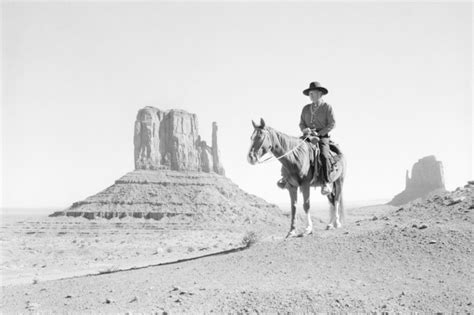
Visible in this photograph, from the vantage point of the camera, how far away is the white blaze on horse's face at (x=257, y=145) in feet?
28.4

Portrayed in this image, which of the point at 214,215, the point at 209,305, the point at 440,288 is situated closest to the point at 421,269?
the point at 440,288

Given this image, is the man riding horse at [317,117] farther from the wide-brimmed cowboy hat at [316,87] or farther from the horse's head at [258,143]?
the horse's head at [258,143]

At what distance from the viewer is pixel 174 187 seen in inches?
3927

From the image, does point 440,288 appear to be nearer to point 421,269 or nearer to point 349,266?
point 421,269

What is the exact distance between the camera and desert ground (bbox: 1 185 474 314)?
5.93m

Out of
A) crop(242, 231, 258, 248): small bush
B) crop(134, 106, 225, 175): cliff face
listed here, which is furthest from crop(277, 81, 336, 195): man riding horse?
crop(134, 106, 225, 175): cliff face

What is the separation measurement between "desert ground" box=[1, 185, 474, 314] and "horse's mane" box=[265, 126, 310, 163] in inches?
70.9

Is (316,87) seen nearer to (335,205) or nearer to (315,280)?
(335,205)

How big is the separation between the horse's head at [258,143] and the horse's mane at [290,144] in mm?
237

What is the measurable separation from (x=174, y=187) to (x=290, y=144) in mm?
92066

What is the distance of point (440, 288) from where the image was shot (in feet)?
20.4

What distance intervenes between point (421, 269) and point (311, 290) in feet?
6.95

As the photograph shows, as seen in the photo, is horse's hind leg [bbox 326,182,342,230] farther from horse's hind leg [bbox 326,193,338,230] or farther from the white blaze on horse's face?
the white blaze on horse's face

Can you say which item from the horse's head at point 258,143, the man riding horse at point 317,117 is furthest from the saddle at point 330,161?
the horse's head at point 258,143
